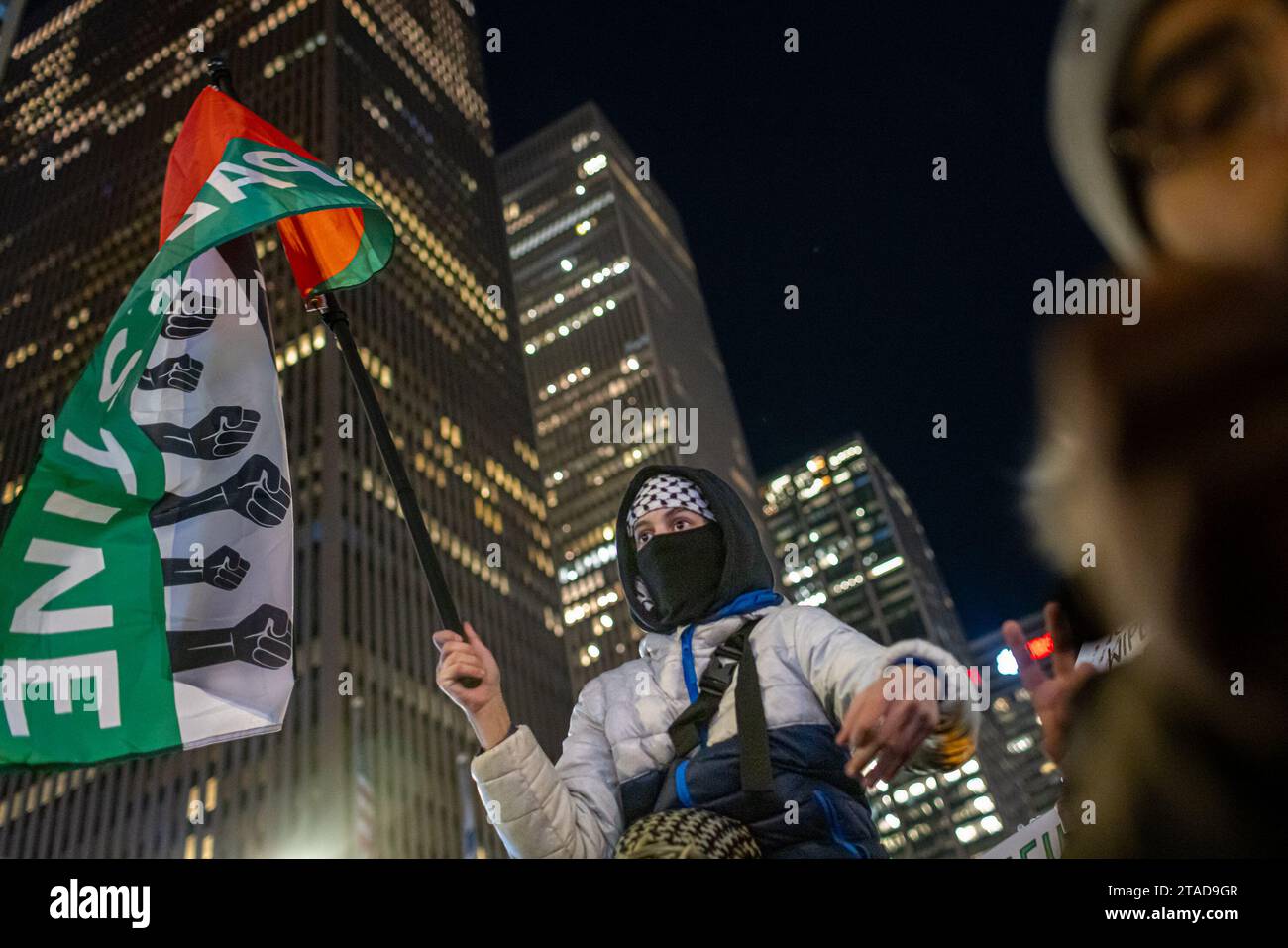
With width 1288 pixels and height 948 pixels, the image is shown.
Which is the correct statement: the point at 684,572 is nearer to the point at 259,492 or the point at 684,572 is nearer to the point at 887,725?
the point at 887,725

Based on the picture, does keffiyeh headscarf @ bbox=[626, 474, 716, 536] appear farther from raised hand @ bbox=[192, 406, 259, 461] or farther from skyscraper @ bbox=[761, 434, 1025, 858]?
skyscraper @ bbox=[761, 434, 1025, 858]

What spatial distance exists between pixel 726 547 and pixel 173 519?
3.82 meters

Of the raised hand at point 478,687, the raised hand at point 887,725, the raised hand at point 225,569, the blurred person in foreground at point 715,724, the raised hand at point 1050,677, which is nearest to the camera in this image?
the raised hand at point 1050,677

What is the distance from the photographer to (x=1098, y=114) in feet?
5.48

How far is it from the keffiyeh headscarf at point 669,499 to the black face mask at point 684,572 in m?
0.15

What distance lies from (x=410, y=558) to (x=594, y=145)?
7247 centimetres

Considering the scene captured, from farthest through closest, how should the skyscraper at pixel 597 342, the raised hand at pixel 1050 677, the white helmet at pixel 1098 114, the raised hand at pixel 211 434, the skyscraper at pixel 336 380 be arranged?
the skyscraper at pixel 597 342 < the skyscraper at pixel 336 380 < the raised hand at pixel 211 434 < the raised hand at pixel 1050 677 < the white helmet at pixel 1098 114

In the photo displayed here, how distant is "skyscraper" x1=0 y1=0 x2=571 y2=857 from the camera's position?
51625mm

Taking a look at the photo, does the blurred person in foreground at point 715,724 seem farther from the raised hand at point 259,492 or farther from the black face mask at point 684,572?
the raised hand at point 259,492

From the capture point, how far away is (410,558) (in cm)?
6309

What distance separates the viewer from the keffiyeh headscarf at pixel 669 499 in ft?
20.1

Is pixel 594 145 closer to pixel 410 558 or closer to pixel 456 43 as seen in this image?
pixel 456 43

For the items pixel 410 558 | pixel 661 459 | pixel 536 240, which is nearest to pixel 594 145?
pixel 536 240

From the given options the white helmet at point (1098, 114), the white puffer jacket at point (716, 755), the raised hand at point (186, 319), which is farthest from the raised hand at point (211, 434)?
the white helmet at point (1098, 114)
